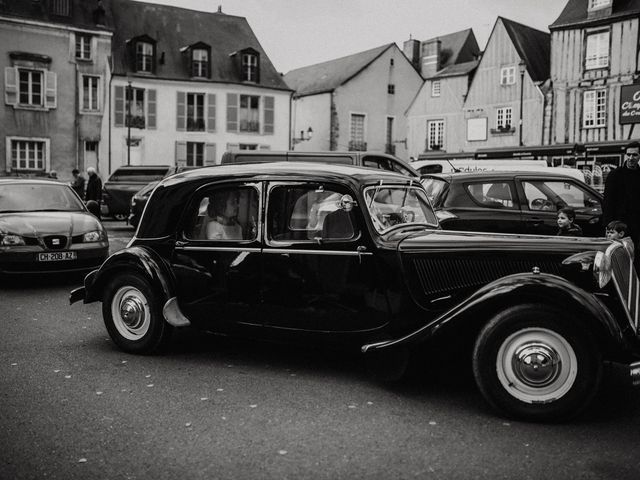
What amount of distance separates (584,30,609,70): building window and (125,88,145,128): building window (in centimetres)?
2373

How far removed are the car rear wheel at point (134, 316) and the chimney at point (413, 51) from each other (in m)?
49.0

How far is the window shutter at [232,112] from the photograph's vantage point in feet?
130

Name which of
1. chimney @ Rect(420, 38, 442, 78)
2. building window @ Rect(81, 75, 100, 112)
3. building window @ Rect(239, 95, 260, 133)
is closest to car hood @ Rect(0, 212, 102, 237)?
building window @ Rect(81, 75, 100, 112)

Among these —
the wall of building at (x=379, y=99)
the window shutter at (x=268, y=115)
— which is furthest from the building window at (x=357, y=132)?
the window shutter at (x=268, y=115)

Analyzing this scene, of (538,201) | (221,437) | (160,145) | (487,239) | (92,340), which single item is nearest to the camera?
(221,437)

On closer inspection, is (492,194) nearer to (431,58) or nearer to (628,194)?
(628,194)

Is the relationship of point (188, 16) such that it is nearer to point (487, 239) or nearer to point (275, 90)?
point (275, 90)

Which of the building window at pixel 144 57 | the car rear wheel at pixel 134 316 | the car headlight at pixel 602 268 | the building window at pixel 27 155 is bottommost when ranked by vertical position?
the car rear wheel at pixel 134 316

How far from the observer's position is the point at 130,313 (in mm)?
6027

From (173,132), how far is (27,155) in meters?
7.89

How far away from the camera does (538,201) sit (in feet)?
31.5

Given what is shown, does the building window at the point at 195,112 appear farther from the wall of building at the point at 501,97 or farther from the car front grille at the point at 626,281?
the car front grille at the point at 626,281

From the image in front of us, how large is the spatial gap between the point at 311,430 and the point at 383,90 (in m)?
46.6

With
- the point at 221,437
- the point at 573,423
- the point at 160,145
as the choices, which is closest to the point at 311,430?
the point at 221,437
